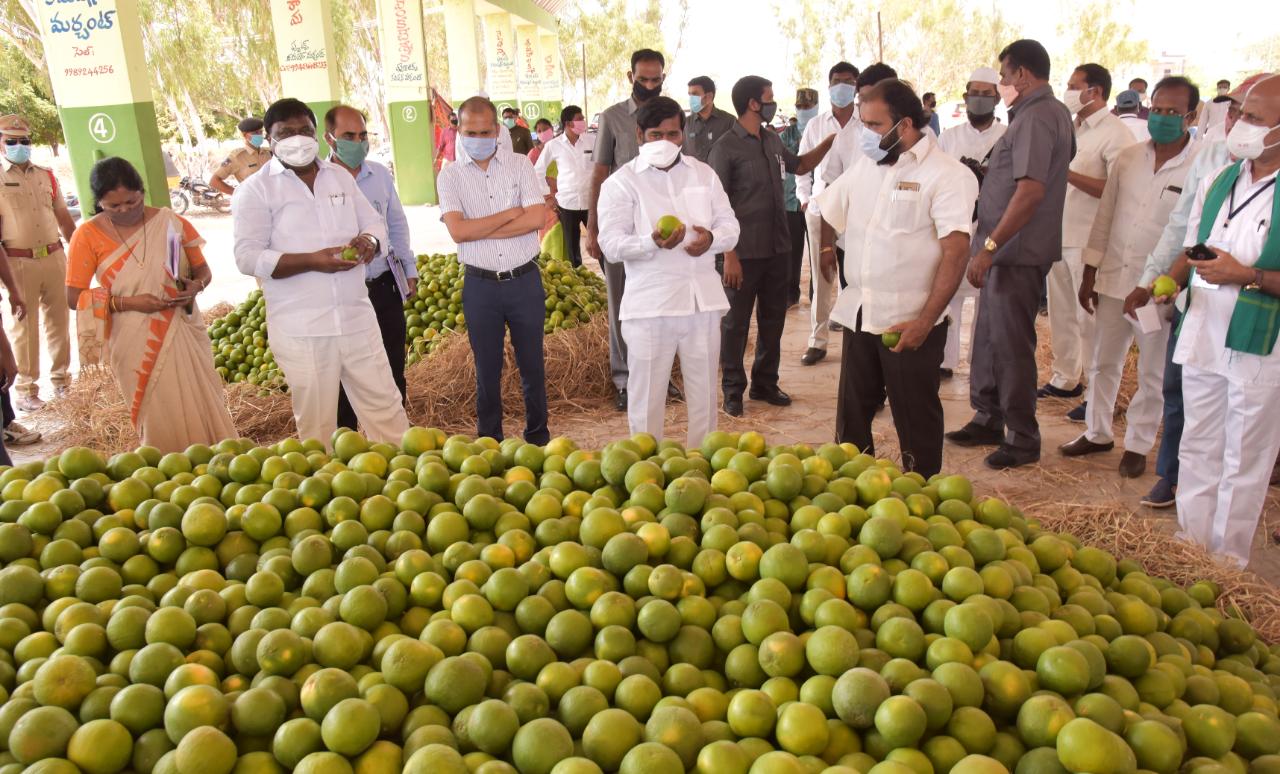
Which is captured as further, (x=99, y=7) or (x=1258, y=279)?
(x=99, y=7)

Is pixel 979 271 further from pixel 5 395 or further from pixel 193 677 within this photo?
pixel 5 395

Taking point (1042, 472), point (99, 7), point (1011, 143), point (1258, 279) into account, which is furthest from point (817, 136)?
point (99, 7)

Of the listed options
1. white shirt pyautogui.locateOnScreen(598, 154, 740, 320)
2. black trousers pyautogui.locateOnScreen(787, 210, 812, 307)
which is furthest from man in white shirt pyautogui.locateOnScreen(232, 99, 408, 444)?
black trousers pyautogui.locateOnScreen(787, 210, 812, 307)

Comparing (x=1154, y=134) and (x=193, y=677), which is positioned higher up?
(x=1154, y=134)

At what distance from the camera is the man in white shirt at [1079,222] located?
628 centimetres

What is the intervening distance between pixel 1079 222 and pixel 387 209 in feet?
16.7

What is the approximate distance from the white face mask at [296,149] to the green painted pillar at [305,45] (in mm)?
10906

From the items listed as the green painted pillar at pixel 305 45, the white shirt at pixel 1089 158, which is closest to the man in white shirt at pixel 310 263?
the white shirt at pixel 1089 158

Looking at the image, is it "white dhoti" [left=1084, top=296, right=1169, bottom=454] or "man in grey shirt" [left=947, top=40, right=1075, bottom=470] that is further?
"white dhoti" [left=1084, top=296, right=1169, bottom=454]

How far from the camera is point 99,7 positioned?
7.50 meters

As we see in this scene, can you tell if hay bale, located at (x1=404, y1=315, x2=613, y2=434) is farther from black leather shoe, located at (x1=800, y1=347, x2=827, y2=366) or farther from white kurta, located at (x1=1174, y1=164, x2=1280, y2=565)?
white kurta, located at (x1=1174, y1=164, x2=1280, y2=565)

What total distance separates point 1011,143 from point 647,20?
49.0 m

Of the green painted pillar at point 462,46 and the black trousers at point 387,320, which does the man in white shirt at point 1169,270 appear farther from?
the green painted pillar at point 462,46

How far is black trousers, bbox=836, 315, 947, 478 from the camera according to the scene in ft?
14.4
